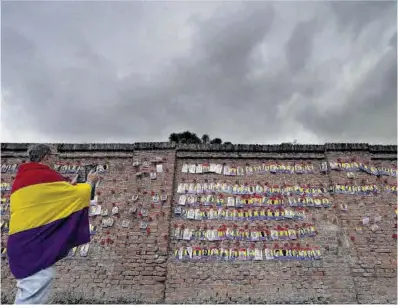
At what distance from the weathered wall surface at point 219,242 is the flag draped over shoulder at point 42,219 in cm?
335

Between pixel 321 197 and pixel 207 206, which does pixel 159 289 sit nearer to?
pixel 207 206

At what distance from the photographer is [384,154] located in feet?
26.9

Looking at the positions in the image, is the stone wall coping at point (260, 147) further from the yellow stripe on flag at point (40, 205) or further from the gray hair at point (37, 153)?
the yellow stripe on flag at point (40, 205)

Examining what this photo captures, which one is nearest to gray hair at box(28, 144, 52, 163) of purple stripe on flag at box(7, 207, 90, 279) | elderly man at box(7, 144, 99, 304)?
elderly man at box(7, 144, 99, 304)

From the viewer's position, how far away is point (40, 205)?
11.8 feet

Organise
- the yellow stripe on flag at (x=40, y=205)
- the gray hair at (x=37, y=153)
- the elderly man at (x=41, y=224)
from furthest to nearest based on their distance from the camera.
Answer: the gray hair at (x=37, y=153)
the yellow stripe on flag at (x=40, y=205)
the elderly man at (x=41, y=224)

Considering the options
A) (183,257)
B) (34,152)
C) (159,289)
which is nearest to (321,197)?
(183,257)

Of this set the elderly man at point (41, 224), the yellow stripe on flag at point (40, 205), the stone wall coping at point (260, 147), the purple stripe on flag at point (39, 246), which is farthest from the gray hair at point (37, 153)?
the stone wall coping at point (260, 147)

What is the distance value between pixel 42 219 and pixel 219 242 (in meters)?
4.25

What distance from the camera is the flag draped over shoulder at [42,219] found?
3.48 metres

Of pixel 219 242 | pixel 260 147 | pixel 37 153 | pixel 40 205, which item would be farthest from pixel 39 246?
pixel 260 147

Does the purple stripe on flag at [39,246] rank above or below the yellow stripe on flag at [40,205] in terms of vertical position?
below

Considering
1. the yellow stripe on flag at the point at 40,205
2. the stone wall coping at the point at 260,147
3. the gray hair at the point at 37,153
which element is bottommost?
the yellow stripe on flag at the point at 40,205

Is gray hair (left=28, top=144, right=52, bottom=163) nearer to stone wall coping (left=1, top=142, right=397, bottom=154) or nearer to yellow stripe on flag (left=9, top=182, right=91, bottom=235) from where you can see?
yellow stripe on flag (left=9, top=182, right=91, bottom=235)
